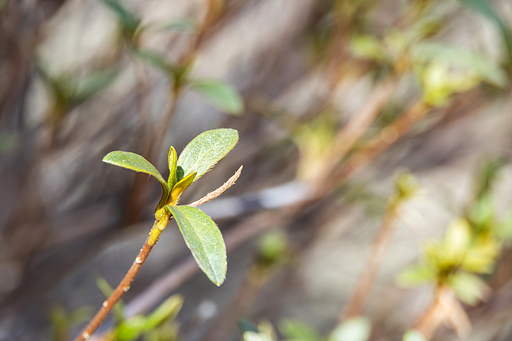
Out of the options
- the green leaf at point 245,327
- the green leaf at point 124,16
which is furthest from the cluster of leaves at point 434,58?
the green leaf at point 245,327

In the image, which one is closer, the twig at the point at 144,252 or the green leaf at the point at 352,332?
the twig at the point at 144,252

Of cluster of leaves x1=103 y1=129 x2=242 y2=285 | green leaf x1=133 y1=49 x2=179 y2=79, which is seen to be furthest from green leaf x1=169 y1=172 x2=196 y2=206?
green leaf x1=133 y1=49 x2=179 y2=79

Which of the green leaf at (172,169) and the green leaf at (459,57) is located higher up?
the green leaf at (172,169)

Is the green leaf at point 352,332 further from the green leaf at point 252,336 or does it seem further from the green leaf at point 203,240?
the green leaf at point 203,240

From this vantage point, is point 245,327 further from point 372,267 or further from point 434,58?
point 434,58

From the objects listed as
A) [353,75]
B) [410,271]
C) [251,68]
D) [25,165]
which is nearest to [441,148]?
[353,75]

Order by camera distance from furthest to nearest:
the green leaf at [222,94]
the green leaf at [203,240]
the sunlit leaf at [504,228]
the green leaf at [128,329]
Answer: the sunlit leaf at [504,228], the green leaf at [222,94], the green leaf at [128,329], the green leaf at [203,240]

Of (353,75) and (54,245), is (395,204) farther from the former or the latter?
(54,245)
